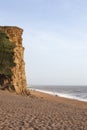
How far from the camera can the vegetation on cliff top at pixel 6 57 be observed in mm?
41375

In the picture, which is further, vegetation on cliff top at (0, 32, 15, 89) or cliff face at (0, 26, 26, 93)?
cliff face at (0, 26, 26, 93)

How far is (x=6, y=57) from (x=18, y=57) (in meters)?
3.08

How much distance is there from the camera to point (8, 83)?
4141cm

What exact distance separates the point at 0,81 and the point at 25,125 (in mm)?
28420

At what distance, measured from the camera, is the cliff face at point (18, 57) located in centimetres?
4289

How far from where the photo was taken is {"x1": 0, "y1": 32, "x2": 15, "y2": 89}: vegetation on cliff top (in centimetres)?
4138

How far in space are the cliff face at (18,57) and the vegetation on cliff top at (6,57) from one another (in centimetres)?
100

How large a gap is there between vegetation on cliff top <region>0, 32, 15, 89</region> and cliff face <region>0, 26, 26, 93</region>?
3.28ft

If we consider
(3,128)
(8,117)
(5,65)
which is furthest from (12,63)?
(3,128)

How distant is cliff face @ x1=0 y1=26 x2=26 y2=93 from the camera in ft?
141

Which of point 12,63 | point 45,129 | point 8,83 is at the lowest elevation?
point 45,129

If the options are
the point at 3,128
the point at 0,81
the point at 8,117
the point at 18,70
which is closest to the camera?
the point at 3,128

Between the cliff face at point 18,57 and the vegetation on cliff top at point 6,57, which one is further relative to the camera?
the cliff face at point 18,57

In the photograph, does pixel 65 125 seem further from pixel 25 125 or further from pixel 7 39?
pixel 7 39
